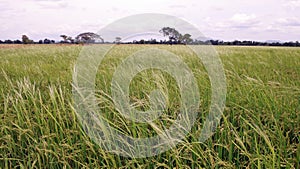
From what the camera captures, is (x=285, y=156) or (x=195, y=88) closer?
(x=285, y=156)

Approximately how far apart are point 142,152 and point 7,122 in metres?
1.14

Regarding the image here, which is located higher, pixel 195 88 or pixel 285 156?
pixel 195 88

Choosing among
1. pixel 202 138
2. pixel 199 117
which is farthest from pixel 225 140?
pixel 199 117

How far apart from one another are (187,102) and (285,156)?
37.5 inches

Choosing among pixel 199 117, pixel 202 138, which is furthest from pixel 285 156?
pixel 199 117

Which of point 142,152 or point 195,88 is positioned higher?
point 195,88

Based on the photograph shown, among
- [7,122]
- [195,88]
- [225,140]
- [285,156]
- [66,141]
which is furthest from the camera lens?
[195,88]

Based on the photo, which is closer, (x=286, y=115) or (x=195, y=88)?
(x=286, y=115)

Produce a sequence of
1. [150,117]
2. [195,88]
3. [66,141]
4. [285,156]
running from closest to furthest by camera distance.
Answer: [285,156] < [66,141] < [150,117] < [195,88]

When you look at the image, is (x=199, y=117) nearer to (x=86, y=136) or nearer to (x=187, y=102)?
(x=187, y=102)

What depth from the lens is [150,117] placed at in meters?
1.85

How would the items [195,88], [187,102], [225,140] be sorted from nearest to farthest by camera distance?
[225,140] → [187,102] → [195,88]

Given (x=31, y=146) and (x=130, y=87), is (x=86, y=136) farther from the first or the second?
(x=130, y=87)

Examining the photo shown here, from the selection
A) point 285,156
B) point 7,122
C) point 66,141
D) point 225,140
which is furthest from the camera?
point 7,122
